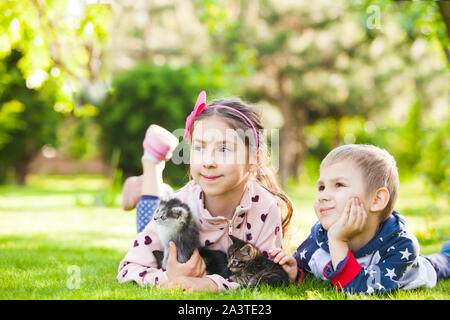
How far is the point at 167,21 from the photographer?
87.5 ft

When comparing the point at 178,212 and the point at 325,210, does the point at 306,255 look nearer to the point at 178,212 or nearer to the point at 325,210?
the point at 325,210

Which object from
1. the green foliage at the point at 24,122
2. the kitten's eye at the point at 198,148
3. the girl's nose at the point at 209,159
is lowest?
the girl's nose at the point at 209,159

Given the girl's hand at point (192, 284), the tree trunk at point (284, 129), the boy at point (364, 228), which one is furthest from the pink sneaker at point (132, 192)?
the tree trunk at point (284, 129)

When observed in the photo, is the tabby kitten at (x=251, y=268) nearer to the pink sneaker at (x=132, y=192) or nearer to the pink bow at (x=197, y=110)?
the pink bow at (x=197, y=110)

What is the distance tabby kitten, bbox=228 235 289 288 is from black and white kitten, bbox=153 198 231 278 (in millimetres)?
155

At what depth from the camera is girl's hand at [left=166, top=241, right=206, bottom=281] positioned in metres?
2.86

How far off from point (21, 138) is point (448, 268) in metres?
16.2

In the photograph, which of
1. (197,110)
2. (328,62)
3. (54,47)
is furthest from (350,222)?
(328,62)

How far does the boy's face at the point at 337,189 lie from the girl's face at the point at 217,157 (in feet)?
1.81

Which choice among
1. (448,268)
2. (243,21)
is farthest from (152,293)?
(243,21)

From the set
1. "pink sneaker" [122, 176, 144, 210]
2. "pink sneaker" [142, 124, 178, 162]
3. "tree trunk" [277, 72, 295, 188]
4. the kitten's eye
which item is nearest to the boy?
the kitten's eye

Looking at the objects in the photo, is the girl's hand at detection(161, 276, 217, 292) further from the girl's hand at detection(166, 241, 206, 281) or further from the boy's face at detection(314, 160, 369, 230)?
the boy's face at detection(314, 160, 369, 230)

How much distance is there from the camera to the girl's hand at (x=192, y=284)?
274cm
